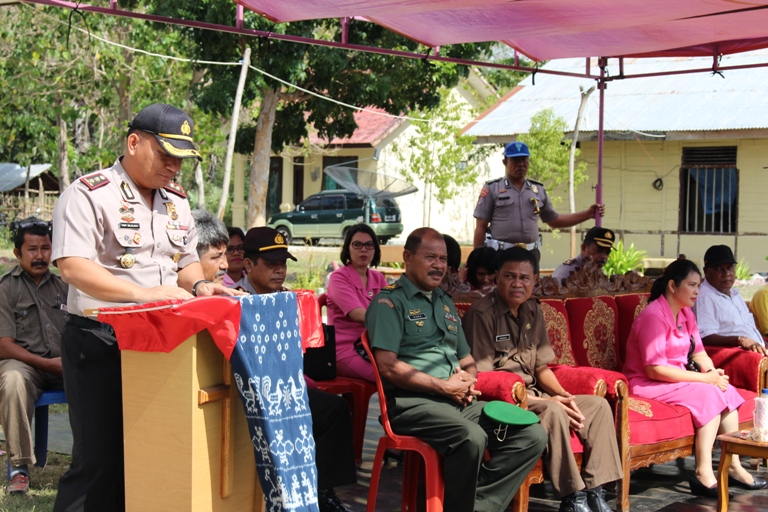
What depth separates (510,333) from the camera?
503 cm

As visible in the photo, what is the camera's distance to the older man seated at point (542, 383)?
15.0 feet

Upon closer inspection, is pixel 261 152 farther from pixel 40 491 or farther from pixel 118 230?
pixel 118 230

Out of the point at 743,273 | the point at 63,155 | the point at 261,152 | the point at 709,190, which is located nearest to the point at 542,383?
the point at 261,152

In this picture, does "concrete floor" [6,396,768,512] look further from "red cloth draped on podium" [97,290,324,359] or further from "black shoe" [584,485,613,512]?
"red cloth draped on podium" [97,290,324,359]

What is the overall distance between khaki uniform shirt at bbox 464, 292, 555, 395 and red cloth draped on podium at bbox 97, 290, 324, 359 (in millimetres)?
2074

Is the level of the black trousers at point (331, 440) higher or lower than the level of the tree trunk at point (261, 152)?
lower

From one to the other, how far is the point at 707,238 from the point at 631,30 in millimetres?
11868

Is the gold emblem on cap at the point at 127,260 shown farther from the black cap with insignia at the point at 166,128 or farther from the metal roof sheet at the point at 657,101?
the metal roof sheet at the point at 657,101

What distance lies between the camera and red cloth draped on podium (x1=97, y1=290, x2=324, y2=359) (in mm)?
3053

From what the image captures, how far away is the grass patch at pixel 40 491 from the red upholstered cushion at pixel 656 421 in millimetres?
3234

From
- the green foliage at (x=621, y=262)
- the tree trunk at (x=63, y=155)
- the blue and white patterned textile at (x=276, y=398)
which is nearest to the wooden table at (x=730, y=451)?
the blue and white patterned textile at (x=276, y=398)

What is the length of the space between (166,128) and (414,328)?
1.78 metres

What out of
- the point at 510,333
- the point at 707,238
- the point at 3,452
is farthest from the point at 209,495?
the point at 707,238

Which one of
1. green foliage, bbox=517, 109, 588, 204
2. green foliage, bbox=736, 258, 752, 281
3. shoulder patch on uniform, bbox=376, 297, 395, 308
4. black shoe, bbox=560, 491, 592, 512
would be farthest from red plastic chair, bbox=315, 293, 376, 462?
green foliage, bbox=517, 109, 588, 204
